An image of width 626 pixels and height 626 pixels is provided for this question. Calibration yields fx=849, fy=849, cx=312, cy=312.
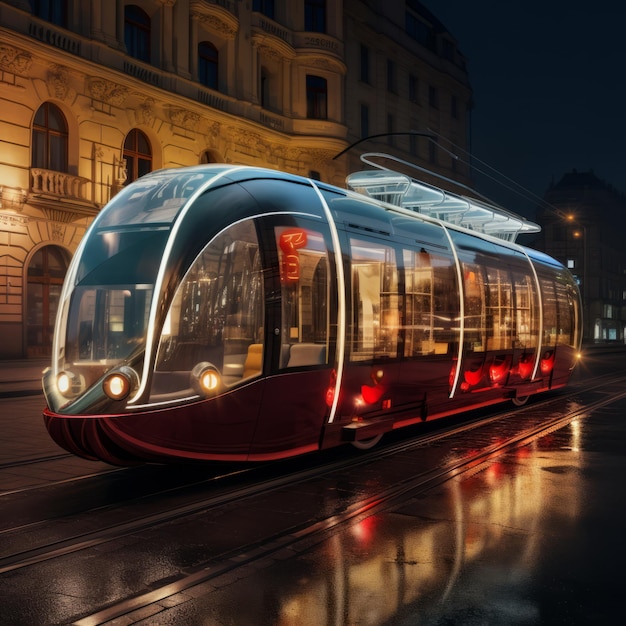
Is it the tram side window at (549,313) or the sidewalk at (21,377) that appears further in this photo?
the sidewalk at (21,377)

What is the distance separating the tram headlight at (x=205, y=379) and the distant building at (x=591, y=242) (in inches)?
2985

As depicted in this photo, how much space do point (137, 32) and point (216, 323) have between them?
76.0 feet

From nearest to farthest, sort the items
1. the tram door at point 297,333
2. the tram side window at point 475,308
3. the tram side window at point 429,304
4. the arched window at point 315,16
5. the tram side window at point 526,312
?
1. the tram door at point 297,333
2. the tram side window at point 429,304
3. the tram side window at point 475,308
4. the tram side window at point 526,312
5. the arched window at point 315,16

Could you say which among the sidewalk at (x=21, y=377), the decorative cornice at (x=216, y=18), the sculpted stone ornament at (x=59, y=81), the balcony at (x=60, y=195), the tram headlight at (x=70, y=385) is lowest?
the sidewalk at (x=21, y=377)

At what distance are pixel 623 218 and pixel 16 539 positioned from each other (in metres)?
95.9

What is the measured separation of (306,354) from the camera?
8.48m

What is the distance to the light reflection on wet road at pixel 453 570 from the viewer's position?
15.0 feet

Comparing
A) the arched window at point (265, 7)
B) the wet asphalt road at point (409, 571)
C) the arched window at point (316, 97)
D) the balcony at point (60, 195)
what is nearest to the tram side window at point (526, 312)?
the wet asphalt road at point (409, 571)

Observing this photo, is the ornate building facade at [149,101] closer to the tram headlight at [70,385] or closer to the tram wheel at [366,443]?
the tram wheel at [366,443]

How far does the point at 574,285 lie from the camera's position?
758 inches

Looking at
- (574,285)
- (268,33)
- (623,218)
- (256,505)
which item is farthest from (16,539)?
(623,218)

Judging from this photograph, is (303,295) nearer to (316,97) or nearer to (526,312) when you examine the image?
(526,312)

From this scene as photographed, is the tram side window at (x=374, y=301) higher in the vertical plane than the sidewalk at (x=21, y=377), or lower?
higher

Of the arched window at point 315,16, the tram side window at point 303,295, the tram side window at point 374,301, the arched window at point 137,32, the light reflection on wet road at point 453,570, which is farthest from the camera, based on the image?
the arched window at point 315,16
